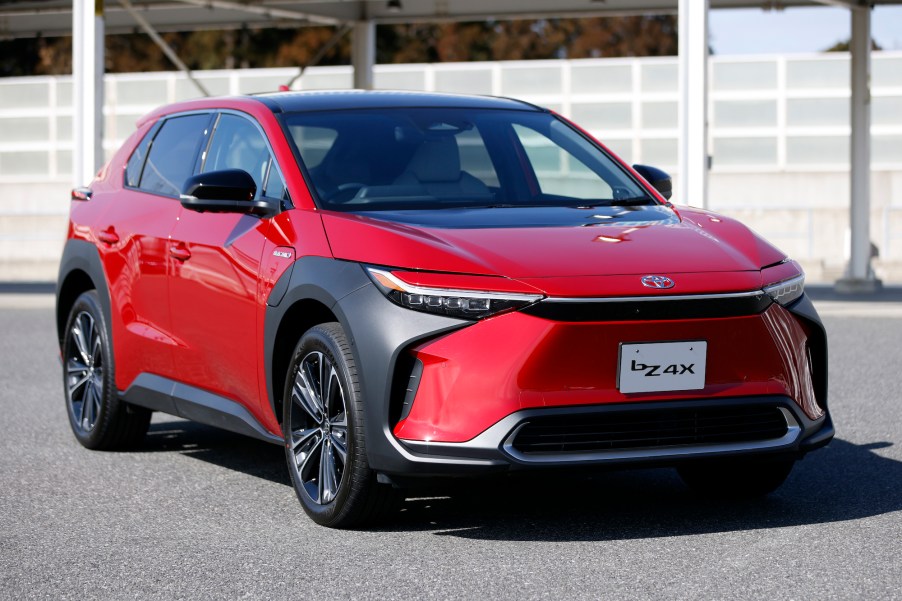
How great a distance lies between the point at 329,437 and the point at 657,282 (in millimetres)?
1399

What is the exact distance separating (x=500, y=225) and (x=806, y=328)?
120cm

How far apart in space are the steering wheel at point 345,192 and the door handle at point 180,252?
2.92 feet

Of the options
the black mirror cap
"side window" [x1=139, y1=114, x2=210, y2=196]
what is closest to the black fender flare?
the black mirror cap

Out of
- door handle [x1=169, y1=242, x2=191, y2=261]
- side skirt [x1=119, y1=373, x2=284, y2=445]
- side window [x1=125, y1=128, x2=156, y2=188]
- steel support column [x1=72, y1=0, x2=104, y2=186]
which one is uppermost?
steel support column [x1=72, y1=0, x2=104, y2=186]

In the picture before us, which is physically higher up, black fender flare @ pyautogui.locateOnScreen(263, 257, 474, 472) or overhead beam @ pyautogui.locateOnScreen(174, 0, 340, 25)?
overhead beam @ pyautogui.locateOnScreen(174, 0, 340, 25)

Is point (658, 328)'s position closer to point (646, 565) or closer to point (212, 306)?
point (646, 565)

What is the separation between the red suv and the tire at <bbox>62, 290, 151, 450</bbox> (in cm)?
34

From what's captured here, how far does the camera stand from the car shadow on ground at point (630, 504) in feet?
19.8

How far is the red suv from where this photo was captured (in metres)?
5.46

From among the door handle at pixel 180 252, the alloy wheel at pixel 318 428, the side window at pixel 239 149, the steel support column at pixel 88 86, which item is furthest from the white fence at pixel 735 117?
the alloy wheel at pixel 318 428

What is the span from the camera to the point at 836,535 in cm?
582

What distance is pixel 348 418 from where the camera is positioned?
226 inches

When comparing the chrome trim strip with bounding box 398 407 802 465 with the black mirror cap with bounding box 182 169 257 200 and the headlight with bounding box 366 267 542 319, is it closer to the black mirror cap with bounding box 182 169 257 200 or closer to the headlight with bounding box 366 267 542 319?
the headlight with bounding box 366 267 542 319

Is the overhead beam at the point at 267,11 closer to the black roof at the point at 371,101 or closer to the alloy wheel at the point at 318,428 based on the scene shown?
the black roof at the point at 371,101
